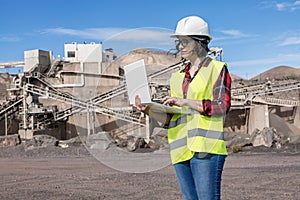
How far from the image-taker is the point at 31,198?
372 inches

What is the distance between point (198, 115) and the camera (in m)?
3.49

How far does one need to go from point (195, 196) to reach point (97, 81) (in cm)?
225

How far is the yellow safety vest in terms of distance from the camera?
350cm

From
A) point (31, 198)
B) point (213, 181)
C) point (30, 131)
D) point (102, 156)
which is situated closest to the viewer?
point (213, 181)

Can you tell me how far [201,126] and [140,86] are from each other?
521mm

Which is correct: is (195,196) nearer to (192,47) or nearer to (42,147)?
(192,47)

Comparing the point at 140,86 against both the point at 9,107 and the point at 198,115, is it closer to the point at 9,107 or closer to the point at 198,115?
the point at 198,115

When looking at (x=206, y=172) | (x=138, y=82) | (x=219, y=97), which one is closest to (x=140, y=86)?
(x=138, y=82)

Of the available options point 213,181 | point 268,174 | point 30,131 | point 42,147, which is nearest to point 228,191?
point 268,174

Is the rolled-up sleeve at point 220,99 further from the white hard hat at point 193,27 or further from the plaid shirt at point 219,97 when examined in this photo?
the white hard hat at point 193,27

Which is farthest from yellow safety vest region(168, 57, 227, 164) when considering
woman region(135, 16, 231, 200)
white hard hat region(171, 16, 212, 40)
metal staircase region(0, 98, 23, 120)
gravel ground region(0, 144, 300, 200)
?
metal staircase region(0, 98, 23, 120)

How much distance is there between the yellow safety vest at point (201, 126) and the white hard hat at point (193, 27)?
0.76ft

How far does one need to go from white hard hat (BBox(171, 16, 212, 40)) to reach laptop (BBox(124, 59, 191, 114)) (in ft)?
1.31

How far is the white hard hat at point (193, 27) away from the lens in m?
3.60
